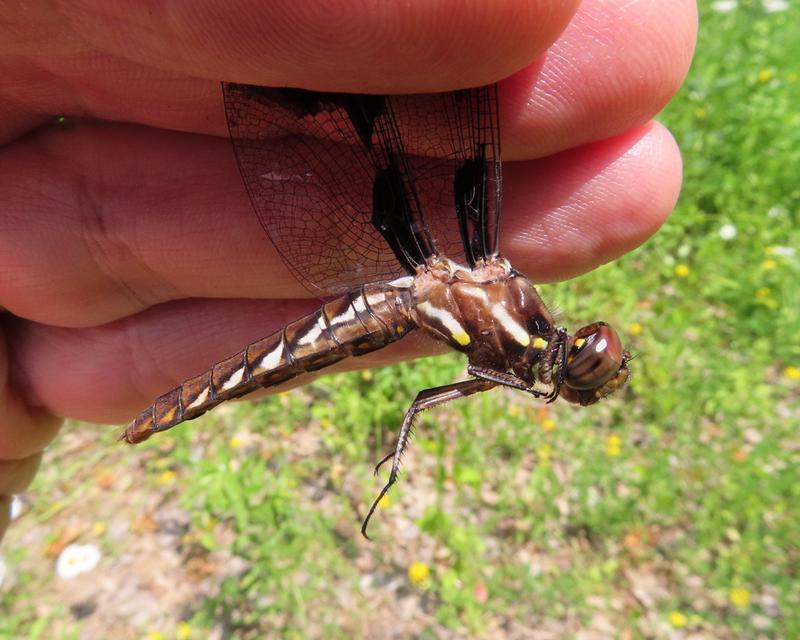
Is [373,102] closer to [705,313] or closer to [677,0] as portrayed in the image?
[677,0]

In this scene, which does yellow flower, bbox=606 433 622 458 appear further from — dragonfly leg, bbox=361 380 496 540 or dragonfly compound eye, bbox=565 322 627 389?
dragonfly leg, bbox=361 380 496 540

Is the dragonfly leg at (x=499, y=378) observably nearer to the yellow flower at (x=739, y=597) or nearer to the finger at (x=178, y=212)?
the finger at (x=178, y=212)

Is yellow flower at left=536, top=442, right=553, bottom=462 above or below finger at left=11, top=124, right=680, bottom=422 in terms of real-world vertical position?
below

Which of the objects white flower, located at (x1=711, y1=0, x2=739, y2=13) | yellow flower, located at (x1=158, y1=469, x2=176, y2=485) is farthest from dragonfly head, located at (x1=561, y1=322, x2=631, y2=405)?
white flower, located at (x1=711, y1=0, x2=739, y2=13)

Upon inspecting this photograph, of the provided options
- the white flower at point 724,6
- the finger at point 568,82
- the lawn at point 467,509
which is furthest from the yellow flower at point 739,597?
the white flower at point 724,6

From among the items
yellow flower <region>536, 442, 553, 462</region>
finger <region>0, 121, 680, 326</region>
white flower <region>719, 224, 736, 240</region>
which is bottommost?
yellow flower <region>536, 442, 553, 462</region>

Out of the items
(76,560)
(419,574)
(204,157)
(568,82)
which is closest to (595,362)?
(568,82)
